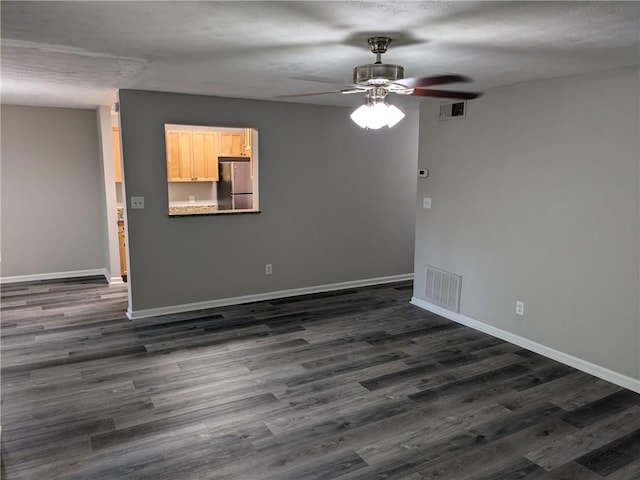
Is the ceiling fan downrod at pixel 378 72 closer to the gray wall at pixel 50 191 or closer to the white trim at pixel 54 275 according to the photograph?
the gray wall at pixel 50 191

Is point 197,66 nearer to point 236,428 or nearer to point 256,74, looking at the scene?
point 256,74

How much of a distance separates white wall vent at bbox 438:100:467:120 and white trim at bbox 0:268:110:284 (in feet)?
15.6

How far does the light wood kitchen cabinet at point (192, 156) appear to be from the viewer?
6.67 meters

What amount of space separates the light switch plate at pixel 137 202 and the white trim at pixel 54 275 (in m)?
2.03

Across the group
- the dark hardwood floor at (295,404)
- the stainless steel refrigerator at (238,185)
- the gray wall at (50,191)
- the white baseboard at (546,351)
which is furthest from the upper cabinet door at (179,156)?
the white baseboard at (546,351)

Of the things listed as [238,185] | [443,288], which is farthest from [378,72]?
[238,185]

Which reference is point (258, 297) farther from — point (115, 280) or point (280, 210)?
point (115, 280)

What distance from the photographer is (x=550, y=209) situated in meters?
3.73

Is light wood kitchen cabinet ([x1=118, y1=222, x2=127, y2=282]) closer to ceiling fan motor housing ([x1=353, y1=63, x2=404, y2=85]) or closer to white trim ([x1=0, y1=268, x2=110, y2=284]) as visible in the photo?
white trim ([x1=0, y1=268, x2=110, y2=284])

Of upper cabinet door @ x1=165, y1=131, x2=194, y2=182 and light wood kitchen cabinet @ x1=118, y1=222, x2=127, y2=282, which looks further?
upper cabinet door @ x1=165, y1=131, x2=194, y2=182

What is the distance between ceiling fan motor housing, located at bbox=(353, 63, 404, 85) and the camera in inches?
95.1

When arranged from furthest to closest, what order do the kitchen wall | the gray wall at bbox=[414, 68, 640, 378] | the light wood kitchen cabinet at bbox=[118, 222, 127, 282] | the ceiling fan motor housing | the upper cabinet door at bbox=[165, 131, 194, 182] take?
1. the kitchen wall
2. the upper cabinet door at bbox=[165, 131, 194, 182]
3. the light wood kitchen cabinet at bbox=[118, 222, 127, 282]
4. the gray wall at bbox=[414, 68, 640, 378]
5. the ceiling fan motor housing

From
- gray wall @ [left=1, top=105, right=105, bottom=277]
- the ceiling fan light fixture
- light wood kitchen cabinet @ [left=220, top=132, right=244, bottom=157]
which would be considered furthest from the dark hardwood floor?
light wood kitchen cabinet @ [left=220, top=132, right=244, bottom=157]

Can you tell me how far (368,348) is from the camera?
4.00 m
